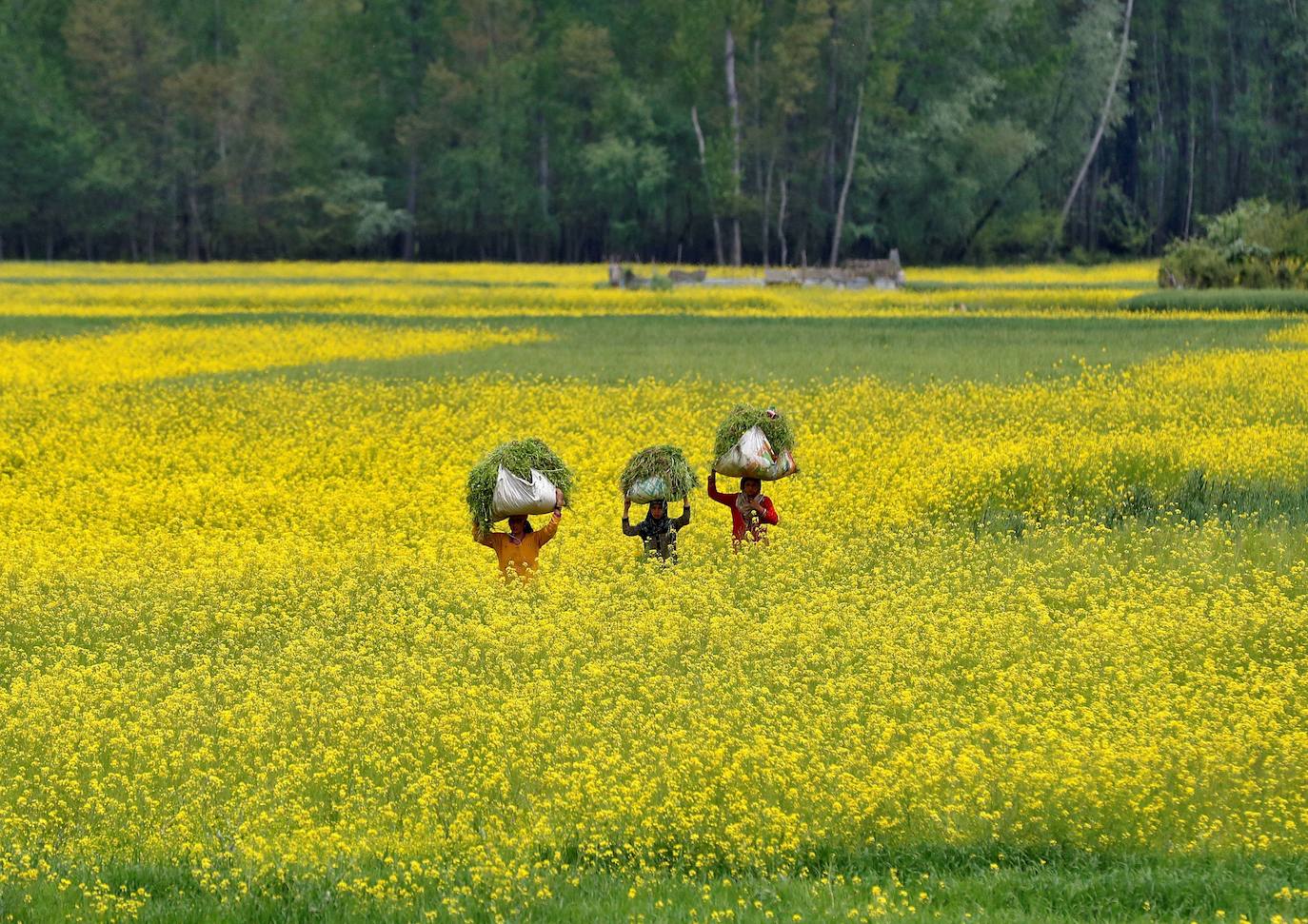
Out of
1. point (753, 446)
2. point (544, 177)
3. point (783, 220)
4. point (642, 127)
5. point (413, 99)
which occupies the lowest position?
point (753, 446)

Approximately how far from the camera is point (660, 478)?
13.2 metres

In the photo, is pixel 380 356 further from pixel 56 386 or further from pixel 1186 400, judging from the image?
pixel 1186 400

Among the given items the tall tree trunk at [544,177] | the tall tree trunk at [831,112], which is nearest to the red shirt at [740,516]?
the tall tree trunk at [831,112]

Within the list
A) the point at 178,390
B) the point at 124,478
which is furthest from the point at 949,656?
the point at 178,390

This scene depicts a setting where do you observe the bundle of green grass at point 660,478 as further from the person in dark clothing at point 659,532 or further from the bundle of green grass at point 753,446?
the bundle of green grass at point 753,446

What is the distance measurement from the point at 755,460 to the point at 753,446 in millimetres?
107

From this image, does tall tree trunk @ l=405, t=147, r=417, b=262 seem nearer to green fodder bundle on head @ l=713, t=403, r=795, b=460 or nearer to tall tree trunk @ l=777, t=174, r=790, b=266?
tall tree trunk @ l=777, t=174, r=790, b=266

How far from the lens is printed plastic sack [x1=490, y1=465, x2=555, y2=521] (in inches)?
495

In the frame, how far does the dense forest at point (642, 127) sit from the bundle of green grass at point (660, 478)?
6142cm

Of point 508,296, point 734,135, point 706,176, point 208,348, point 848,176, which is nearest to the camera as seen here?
point 208,348

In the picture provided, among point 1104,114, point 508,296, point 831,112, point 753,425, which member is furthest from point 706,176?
point 753,425

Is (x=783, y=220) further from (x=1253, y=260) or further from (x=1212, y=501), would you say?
(x=1212, y=501)

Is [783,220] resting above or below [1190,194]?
below

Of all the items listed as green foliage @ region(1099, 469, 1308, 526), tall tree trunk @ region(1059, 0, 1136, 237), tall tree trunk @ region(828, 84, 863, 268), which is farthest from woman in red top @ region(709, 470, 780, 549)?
tall tree trunk @ region(1059, 0, 1136, 237)
